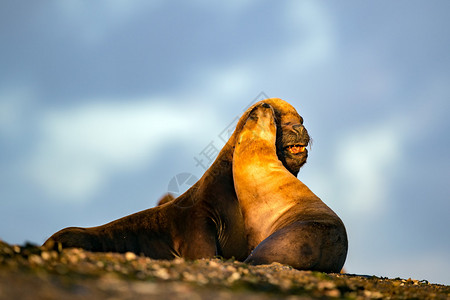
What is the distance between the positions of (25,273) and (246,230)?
592 cm

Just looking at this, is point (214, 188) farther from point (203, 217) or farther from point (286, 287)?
point (286, 287)

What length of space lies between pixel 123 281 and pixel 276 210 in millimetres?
5440

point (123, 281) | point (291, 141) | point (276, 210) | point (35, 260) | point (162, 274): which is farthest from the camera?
point (291, 141)

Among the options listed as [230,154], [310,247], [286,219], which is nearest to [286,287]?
[310,247]

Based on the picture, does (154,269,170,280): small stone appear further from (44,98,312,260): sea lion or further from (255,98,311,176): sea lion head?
(255,98,311,176): sea lion head

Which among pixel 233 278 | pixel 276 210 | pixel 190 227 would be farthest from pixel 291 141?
pixel 233 278

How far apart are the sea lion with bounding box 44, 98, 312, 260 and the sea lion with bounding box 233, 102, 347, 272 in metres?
0.26

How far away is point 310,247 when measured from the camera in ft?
22.4

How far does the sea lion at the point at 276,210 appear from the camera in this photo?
6.83m

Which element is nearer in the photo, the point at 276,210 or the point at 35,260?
the point at 35,260

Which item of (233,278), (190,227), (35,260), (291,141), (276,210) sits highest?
(291,141)

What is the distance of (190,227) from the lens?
335 inches

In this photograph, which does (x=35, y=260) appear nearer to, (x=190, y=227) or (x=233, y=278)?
(x=233, y=278)

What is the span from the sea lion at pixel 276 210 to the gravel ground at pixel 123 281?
182cm
